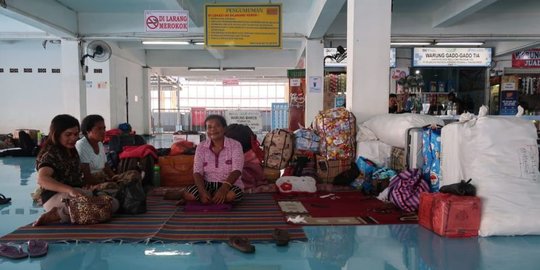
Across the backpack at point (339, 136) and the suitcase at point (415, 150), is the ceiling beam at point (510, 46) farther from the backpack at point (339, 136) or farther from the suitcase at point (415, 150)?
the suitcase at point (415, 150)

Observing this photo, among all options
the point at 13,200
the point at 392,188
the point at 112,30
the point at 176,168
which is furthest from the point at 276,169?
the point at 112,30

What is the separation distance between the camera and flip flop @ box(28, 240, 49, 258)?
2514 millimetres

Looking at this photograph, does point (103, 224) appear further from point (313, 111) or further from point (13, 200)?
point (313, 111)

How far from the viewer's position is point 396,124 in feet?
15.5

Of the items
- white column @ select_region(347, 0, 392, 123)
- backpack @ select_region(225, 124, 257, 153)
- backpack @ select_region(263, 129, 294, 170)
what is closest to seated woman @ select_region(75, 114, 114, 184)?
backpack @ select_region(225, 124, 257, 153)

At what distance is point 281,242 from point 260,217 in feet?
2.45

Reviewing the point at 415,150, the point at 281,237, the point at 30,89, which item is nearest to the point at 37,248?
the point at 281,237

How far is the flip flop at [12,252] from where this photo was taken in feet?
8.14

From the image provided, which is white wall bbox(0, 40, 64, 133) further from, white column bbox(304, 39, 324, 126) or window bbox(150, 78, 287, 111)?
window bbox(150, 78, 287, 111)

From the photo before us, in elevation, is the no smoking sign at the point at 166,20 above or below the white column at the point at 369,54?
above

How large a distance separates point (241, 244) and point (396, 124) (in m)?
2.81

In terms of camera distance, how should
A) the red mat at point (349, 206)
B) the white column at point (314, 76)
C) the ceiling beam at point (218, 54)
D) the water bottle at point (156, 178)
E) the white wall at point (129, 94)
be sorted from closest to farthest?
the red mat at point (349, 206) → the water bottle at point (156, 178) → the white column at point (314, 76) → the white wall at point (129, 94) → the ceiling beam at point (218, 54)

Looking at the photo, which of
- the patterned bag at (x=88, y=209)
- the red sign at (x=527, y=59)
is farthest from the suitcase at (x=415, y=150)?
the red sign at (x=527, y=59)

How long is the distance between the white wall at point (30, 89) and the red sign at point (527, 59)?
45.8 feet
